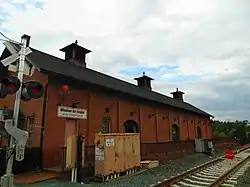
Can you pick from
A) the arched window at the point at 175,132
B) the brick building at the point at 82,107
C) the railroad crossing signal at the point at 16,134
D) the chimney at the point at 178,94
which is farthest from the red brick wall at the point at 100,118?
the chimney at the point at 178,94

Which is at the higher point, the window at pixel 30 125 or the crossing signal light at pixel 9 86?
the crossing signal light at pixel 9 86

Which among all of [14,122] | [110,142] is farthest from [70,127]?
[14,122]

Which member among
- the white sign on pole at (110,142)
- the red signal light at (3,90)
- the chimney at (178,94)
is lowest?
the white sign on pole at (110,142)

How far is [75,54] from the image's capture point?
21.0 meters

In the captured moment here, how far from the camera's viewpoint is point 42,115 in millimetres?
13258

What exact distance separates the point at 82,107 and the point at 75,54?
7026 mm

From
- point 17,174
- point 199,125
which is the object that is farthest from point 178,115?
point 17,174

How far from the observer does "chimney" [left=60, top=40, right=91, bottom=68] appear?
20755 millimetres

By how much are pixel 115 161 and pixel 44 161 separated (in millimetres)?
3608

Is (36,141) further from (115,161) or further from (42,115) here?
(115,161)

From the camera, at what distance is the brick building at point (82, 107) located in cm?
1321

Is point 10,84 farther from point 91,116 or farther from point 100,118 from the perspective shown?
point 100,118

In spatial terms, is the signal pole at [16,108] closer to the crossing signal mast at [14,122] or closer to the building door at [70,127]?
the crossing signal mast at [14,122]

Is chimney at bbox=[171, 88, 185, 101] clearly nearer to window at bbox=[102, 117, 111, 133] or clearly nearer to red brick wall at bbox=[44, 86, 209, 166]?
red brick wall at bbox=[44, 86, 209, 166]
